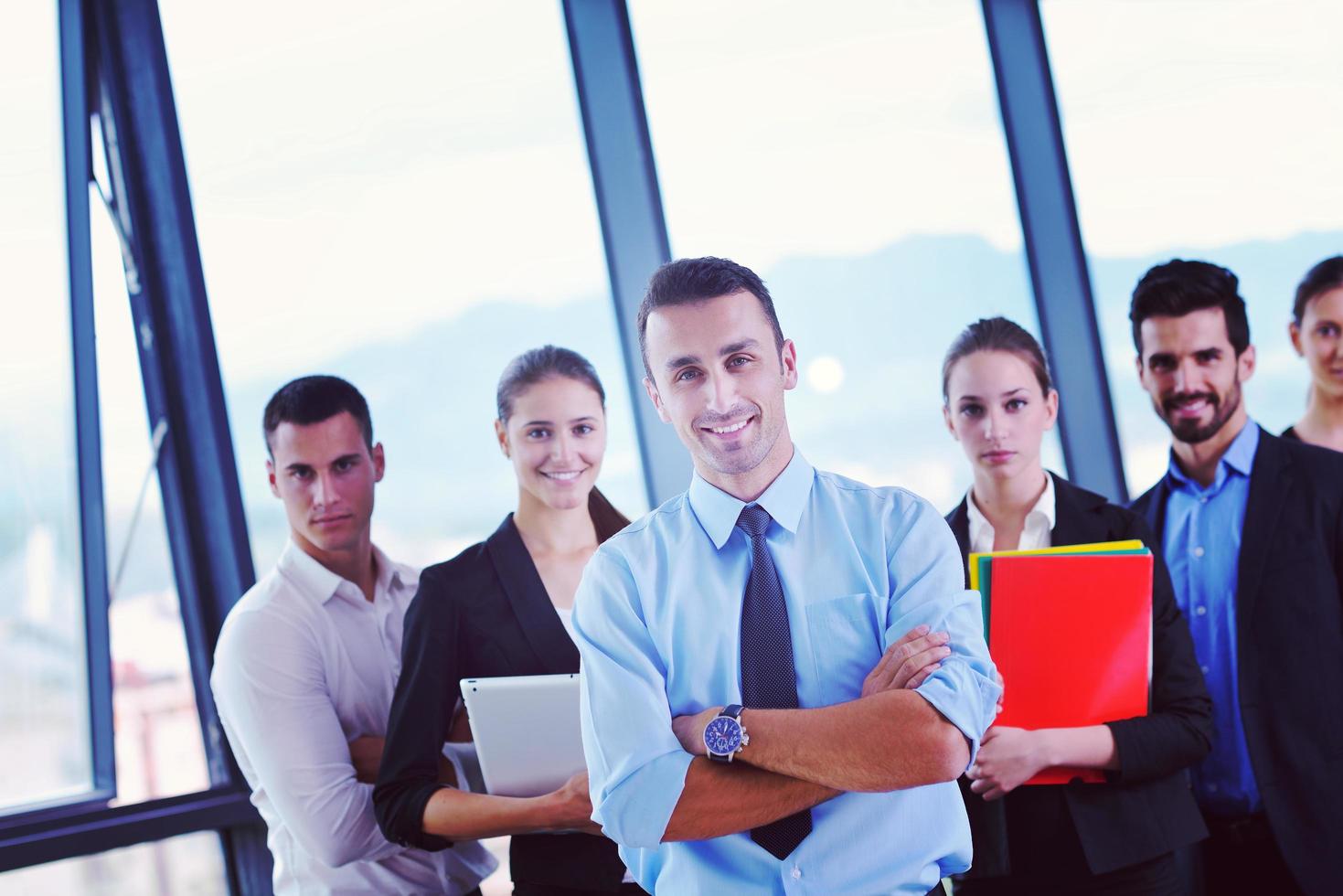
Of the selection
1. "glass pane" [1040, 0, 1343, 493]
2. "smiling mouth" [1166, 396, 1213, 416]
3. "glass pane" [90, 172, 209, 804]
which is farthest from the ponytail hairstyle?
"glass pane" [1040, 0, 1343, 493]

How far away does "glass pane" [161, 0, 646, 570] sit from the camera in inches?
132

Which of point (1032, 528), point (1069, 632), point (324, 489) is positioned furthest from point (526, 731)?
point (1032, 528)

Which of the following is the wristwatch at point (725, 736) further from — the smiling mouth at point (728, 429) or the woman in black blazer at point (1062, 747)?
the woman in black blazer at point (1062, 747)

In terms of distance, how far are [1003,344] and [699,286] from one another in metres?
0.95

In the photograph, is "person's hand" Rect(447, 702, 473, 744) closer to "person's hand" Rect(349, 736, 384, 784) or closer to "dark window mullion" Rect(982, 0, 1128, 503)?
"person's hand" Rect(349, 736, 384, 784)

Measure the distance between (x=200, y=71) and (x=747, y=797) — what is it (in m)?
2.82

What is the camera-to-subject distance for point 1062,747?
208 centimetres

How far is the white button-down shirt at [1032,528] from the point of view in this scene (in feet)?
7.73

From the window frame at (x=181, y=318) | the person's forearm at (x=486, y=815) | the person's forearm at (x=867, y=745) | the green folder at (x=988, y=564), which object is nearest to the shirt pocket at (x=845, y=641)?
the person's forearm at (x=867, y=745)

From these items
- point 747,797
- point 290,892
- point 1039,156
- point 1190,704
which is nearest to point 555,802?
point 747,797

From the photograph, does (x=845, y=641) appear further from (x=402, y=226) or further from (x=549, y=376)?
(x=402, y=226)

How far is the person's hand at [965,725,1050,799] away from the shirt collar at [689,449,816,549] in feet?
2.08

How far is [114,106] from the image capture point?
3.26 meters

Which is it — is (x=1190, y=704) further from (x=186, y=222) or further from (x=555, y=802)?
(x=186, y=222)
